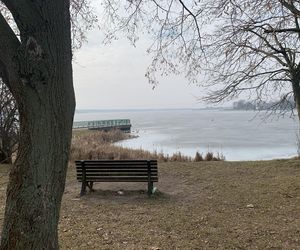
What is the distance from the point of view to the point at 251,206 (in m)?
6.80

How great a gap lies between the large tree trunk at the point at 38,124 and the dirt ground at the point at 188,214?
1895mm

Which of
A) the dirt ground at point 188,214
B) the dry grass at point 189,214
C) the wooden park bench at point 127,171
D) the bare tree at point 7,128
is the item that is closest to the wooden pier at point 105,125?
the bare tree at point 7,128

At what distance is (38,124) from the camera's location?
9.88 feet

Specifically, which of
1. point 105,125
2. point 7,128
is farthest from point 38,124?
point 105,125

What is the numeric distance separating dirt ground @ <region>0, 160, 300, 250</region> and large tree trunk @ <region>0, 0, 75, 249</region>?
1895 millimetres

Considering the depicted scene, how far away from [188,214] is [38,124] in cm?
394

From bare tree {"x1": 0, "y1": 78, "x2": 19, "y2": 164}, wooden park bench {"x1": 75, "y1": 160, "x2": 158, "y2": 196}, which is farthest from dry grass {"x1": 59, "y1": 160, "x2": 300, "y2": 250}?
bare tree {"x1": 0, "y1": 78, "x2": 19, "y2": 164}

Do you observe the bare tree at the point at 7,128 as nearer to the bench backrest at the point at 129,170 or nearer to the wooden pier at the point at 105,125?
the bench backrest at the point at 129,170

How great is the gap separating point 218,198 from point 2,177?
642cm

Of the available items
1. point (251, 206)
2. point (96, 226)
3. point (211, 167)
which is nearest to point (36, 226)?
point (96, 226)

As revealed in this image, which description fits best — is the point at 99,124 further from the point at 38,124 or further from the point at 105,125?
the point at 38,124

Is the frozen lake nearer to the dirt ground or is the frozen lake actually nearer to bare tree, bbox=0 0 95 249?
the dirt ground

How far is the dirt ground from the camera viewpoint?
16.3ft

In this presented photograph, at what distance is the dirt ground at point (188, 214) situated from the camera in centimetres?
495
